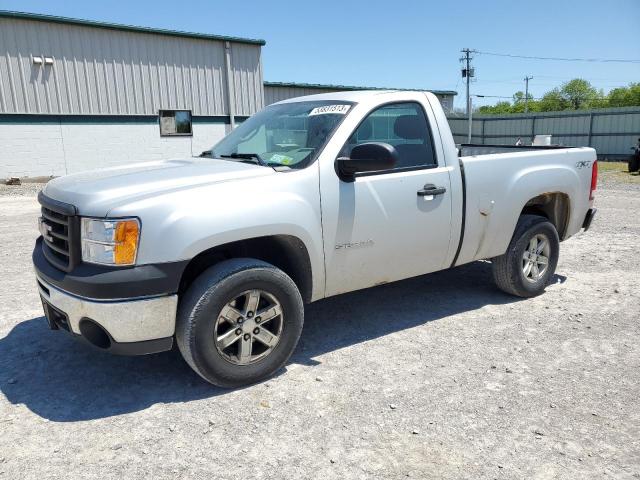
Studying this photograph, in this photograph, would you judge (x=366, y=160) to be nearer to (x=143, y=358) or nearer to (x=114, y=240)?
(x=114, y=240)

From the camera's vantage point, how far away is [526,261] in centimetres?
511

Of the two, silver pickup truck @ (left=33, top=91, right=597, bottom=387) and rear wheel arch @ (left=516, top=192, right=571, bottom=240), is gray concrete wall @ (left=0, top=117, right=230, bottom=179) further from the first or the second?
silver pickup truck @ (left=33, top=91, right=597, bottom=387)

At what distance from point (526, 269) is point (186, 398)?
137 inches

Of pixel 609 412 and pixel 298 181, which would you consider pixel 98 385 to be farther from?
pixel 609 412

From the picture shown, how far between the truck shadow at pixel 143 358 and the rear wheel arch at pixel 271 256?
2.13ft

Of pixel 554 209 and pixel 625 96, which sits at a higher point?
pixel 625 96

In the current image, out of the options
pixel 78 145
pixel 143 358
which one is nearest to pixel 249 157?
pixel 143 358


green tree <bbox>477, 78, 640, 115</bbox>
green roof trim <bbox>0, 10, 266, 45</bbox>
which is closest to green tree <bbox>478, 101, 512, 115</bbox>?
green tree <bbox>477, 78, 640, 115</bbox>

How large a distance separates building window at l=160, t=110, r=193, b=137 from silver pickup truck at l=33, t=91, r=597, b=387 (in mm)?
16473

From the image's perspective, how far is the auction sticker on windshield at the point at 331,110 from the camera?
390 centimetres

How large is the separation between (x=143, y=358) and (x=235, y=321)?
102 centimetres

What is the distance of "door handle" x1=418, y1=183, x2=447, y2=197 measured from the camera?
4029 mm

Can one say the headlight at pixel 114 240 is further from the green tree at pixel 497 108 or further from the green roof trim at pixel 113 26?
the green tree at pixel 497 108

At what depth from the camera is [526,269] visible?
511 centimetres
